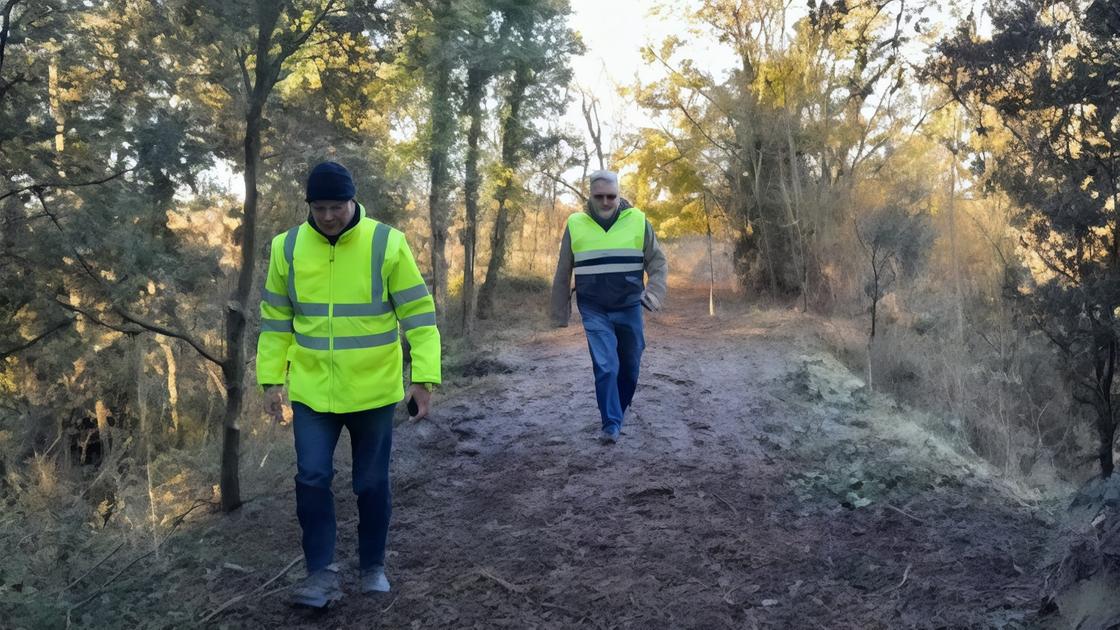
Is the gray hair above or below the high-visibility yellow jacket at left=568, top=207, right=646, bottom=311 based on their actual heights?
above

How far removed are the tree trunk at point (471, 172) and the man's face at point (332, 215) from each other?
15825 mm

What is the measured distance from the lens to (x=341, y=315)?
4285 mm

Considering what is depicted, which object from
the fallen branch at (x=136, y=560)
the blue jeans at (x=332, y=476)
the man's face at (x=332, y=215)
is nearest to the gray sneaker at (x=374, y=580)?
the blue jeans at (x=332, y=476)

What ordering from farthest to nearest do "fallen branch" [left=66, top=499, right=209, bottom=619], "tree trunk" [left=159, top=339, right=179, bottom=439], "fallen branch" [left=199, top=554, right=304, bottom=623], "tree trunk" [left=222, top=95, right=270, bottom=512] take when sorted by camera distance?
1. "tree trunk" [left=159, top=339, right=179, bottom=439]
2. "tree trunk" [left=222, top=95, right=270, bottom=512]
3. "fallen branch" [left=66, top=499, right=209, bottom=619]
4. "fallen branch" [left=199, top=554, right=304, bottom=623]

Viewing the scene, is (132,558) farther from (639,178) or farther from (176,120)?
(639,178)

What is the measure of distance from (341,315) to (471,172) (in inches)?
656

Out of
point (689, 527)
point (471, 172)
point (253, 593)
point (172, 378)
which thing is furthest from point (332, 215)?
point (471, 172)

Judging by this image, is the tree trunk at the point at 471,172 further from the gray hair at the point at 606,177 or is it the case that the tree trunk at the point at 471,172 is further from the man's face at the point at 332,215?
the man's face at the point at 332,215

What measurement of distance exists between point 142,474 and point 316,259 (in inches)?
340

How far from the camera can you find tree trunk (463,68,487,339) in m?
19.9

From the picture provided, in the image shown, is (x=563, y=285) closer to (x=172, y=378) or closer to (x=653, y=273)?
(x=653, y=273)

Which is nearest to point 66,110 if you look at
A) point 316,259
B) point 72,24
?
point 72,24

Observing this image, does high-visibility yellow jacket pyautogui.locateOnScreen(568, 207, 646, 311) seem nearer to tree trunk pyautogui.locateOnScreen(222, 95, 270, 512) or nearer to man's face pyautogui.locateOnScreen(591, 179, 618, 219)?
man's face pyautogui.locateOnScreen(591, 179, 618, 219)

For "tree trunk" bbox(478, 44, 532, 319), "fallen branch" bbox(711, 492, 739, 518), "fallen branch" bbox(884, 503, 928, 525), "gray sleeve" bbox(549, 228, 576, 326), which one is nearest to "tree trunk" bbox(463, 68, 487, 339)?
"tree trunk" bbox(478, 44, 532, 319)
